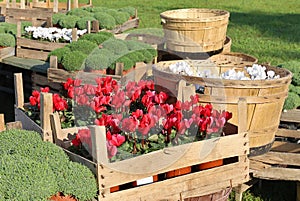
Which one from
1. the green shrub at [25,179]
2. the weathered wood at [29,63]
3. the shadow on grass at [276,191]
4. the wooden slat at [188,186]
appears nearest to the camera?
the green shrub at [25,179]

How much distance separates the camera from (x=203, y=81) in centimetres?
402

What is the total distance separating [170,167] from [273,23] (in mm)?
12631

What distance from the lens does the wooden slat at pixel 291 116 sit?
5043 millimetres

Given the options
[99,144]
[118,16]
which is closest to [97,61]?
[99,144]

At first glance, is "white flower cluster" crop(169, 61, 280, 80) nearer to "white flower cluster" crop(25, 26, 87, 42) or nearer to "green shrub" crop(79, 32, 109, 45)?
"green shrub" crop(79, 32, 109, 45)

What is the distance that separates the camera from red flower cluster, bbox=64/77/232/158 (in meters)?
3.22

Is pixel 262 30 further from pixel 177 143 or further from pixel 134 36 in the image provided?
pixel 177 143

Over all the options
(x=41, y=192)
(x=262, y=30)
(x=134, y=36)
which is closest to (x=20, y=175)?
(x=41, y=192)

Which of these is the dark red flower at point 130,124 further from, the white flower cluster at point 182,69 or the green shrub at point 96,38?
the green shrub at point 96,38

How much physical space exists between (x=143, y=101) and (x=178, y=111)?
337 millimetres

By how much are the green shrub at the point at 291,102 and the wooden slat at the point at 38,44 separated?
10.1 feet

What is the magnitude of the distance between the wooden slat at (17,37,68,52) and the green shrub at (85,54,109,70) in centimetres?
157

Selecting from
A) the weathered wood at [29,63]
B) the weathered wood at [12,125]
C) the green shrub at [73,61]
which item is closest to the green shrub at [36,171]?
the weathered wood at [12,125]

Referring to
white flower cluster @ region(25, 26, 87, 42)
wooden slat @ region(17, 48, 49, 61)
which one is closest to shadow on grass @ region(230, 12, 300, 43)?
white flower cluster @ region(25, 26, 87, 42)
